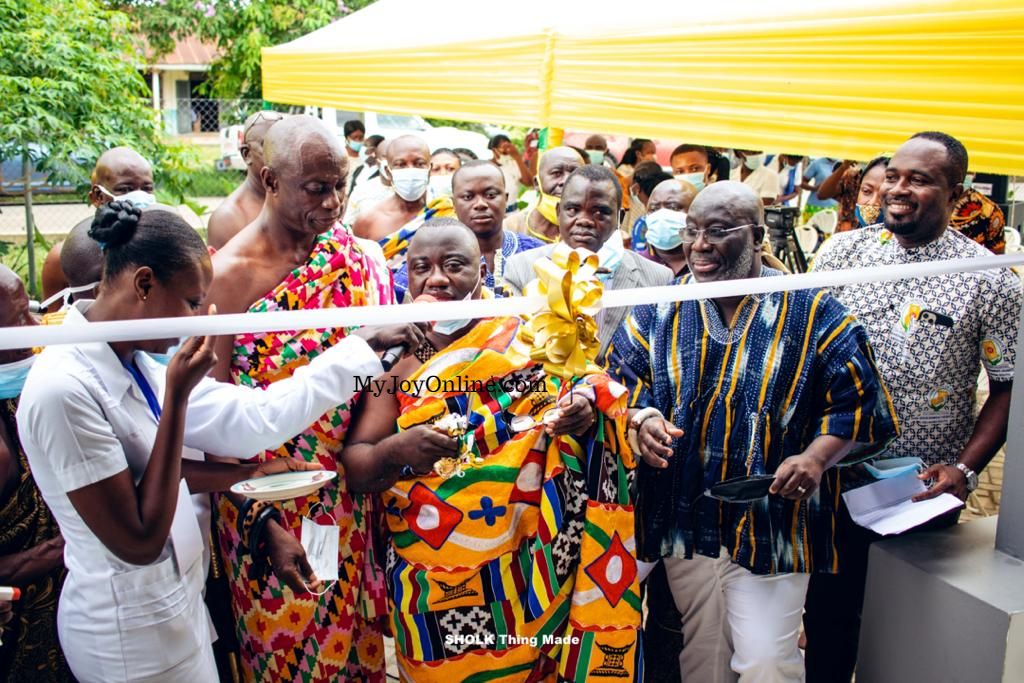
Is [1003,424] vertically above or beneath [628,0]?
beneath

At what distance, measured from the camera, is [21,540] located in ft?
7.71

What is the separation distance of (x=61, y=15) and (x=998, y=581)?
27.1 ft

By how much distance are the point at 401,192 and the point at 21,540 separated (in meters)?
3.47

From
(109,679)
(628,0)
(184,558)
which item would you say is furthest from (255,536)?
(628,0)

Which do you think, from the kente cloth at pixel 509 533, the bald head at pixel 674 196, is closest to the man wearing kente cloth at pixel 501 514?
the kente cloth at pixel 509 533

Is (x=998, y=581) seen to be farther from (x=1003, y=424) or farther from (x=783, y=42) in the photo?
(x=783, y=42)

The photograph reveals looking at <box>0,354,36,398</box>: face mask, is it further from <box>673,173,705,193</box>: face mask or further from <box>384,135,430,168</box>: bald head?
<box>673,173,705,193</box>: face mask

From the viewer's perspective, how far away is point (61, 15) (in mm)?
7746

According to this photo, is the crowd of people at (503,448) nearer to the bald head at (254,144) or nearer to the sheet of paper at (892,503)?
the sheet of paper at (892,503)

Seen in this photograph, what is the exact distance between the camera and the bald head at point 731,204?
2714 millimetres

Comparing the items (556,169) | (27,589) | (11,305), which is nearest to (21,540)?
(27,589)

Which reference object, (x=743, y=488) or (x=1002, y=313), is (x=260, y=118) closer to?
(x=743, y=488)

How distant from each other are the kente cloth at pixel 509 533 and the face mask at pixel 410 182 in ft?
10.1

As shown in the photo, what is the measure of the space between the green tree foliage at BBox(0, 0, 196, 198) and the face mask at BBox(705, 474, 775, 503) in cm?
664
